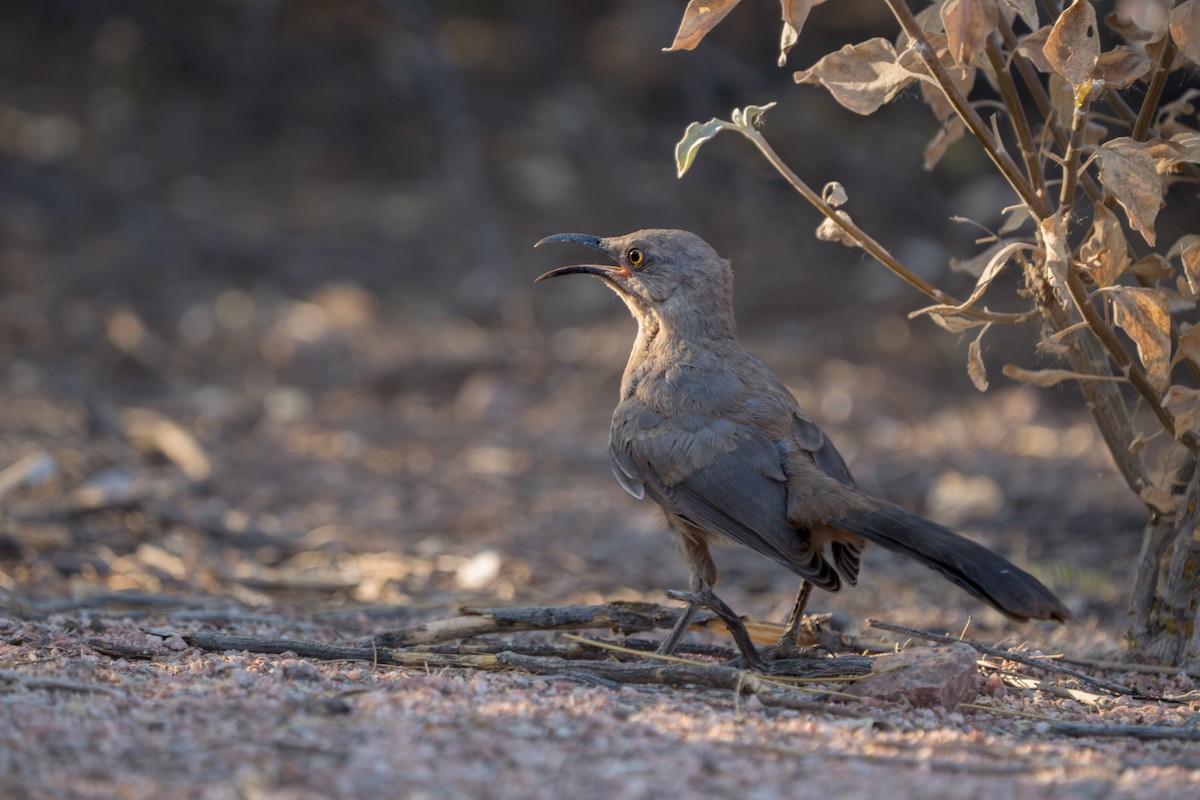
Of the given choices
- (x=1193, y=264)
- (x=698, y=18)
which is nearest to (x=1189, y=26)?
(x=1193, y=264)

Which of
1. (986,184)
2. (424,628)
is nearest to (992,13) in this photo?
(424,628)

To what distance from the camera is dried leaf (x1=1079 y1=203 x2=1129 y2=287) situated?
309 centimetres

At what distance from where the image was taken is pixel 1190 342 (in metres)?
3.17

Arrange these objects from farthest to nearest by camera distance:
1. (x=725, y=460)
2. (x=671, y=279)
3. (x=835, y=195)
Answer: (x=671, y=279) < (x=725, y=460) < (x=835, y=195)

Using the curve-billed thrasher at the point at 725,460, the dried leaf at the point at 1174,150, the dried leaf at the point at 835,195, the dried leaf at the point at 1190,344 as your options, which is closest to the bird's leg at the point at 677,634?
the curve-billed thrasher at the point at 725,460

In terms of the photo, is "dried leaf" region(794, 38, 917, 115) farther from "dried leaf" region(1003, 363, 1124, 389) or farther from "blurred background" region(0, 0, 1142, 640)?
"blurred background" region(0, 0, 1142, 640)

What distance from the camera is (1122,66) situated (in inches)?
118

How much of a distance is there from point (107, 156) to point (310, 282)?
247 cm

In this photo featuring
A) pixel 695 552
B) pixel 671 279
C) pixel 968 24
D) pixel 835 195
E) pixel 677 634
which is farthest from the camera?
pixel 671 279

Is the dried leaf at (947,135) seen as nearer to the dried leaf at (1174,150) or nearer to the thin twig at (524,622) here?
the dried leaf at (1174,150)

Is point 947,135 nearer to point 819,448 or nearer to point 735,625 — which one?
point 819,448

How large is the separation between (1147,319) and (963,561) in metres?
0.68

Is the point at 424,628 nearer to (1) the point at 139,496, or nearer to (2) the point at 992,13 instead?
(2) the point at 992,13

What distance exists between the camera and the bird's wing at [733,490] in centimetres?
346
